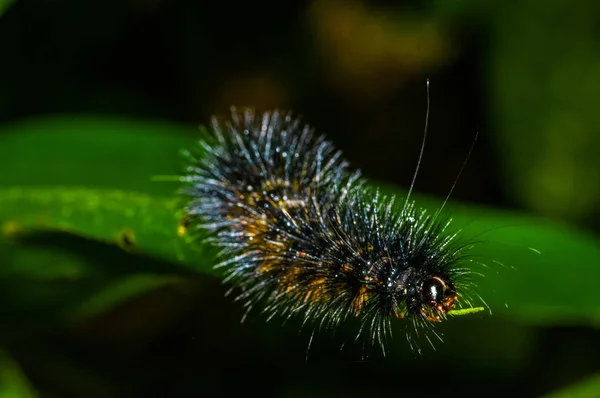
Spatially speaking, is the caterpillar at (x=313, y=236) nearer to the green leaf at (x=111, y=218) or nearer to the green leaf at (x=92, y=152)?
the green leaf at (x=111, y=218)

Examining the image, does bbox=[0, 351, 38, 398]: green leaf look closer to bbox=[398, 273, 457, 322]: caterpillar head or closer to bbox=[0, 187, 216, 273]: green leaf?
bbox=[0, 187, 216, 273]: green leaf

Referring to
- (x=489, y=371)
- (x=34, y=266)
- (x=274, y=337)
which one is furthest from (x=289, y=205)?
(x=489, y=371)

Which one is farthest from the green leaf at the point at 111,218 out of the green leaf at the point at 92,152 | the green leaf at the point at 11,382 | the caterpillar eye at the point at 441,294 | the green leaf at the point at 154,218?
the caterpillar eye at the point at 441,294

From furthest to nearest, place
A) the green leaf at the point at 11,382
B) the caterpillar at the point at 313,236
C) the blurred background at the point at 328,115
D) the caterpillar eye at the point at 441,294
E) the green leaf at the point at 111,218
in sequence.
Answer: the blurred background at the point at 328,115
the green leaf at the point at 11,382
the green leaf at the point at 111,218
the caterpillar at the point at 313,236
the caterpillar eye at the point at 441,294

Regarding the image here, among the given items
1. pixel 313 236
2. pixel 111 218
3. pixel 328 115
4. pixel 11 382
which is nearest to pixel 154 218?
pixel 111 218

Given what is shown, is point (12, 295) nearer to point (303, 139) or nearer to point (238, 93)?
point (303, 139)

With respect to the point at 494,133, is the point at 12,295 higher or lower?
lower

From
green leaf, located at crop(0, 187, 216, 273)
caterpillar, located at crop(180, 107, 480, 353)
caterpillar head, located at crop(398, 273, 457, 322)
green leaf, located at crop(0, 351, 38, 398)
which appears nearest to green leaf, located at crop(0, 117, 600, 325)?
green leaf, located at crop(0, 187, 216, 273)

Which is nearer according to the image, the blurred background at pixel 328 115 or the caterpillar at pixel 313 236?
the caterpillar at pixel 313 236
